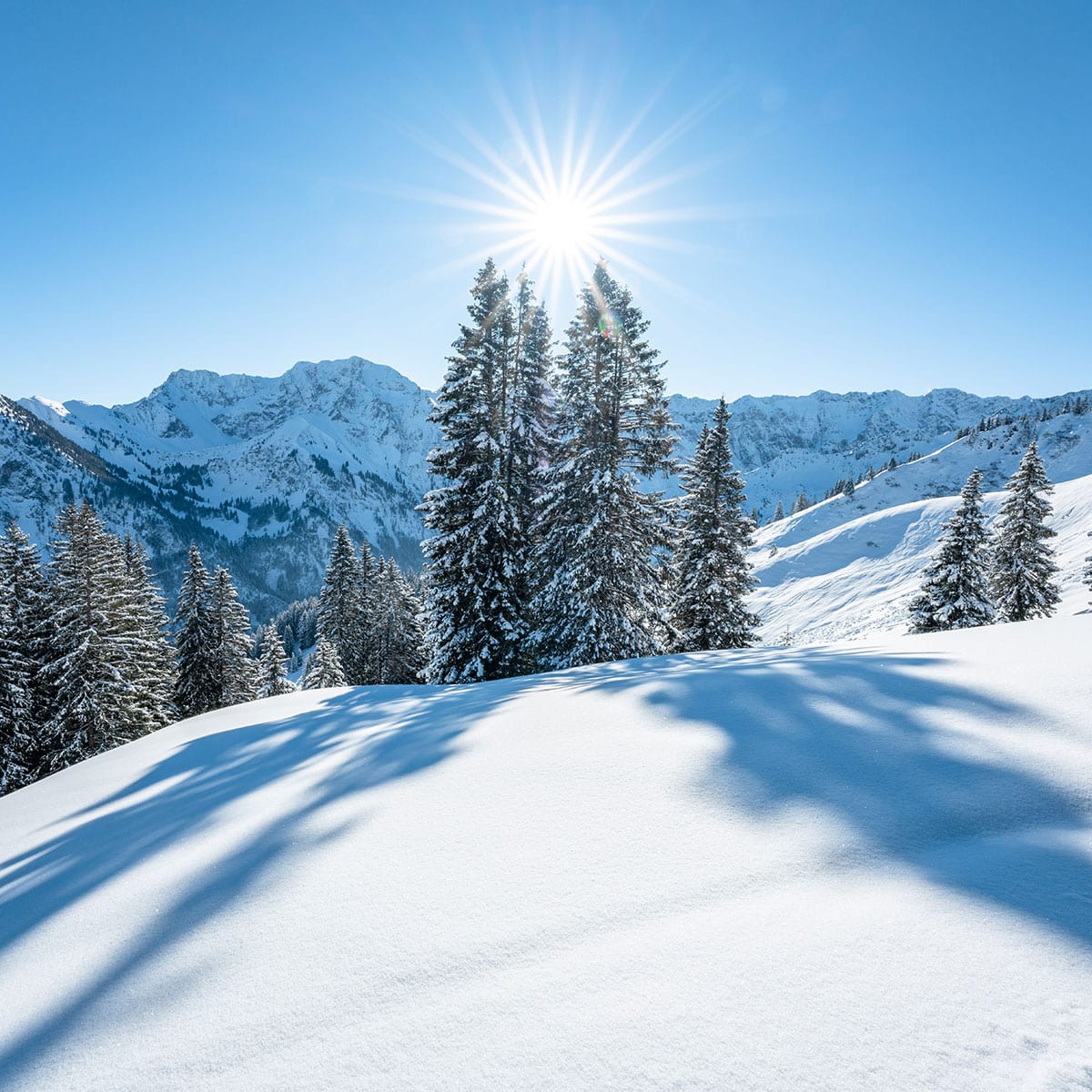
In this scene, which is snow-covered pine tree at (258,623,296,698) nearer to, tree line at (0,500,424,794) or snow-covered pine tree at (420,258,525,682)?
tree line at (0,500,424,794)

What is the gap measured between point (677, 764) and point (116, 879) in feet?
12.4

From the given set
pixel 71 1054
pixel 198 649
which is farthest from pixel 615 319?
pixel 198 649


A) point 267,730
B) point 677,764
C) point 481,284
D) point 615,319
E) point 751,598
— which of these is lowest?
point 751,598

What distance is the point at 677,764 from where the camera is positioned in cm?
343

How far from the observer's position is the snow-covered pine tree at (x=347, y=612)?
34031 mm

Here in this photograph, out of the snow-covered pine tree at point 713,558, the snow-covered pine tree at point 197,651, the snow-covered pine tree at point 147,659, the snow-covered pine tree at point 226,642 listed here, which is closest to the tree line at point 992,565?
the snow-covered pine tree at point 713,558

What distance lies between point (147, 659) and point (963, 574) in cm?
3560

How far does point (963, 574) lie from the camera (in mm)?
22219

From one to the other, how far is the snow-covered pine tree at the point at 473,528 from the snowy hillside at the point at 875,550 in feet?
88.7

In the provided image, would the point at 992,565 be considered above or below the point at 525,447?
below

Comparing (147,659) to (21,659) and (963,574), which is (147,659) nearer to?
(21,659)

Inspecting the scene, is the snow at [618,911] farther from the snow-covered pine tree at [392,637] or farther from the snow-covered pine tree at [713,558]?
the snow-covered pine tree at [392,637]

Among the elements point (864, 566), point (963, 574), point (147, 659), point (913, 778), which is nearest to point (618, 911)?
point (913, 778)

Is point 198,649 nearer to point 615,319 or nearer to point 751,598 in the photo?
point 615,319
